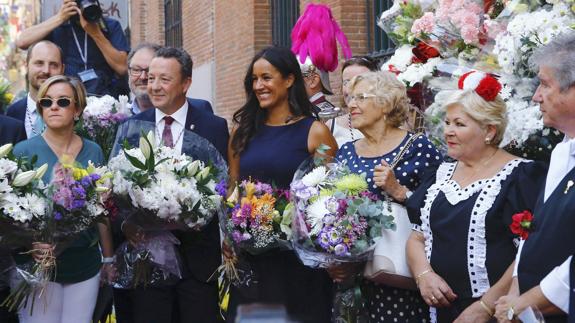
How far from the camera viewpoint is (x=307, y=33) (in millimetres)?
7270

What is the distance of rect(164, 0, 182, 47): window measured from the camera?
1984cm

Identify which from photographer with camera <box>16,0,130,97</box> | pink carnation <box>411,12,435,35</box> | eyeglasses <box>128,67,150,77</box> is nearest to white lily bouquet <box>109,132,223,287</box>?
pink carnation <box>411,12,435,35</box>

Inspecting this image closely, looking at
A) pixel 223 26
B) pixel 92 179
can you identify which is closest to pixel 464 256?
pixel 92 179

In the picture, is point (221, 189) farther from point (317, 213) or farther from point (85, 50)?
point (85, 50)

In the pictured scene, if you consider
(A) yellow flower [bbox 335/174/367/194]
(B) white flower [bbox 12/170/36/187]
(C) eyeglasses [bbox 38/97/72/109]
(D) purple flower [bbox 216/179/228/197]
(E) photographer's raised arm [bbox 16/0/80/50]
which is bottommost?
(D) purple flower [bbox 216/179/228/197]

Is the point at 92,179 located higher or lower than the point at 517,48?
lower

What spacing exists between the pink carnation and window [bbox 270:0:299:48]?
7.50 m

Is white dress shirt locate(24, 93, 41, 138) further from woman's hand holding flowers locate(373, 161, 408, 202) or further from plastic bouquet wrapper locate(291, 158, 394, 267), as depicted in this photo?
woman's hand holding flowers locate(373, 161, 408, 202)

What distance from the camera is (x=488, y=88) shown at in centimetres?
433

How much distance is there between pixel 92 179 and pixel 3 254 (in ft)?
2.13

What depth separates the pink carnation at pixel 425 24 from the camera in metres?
5.41

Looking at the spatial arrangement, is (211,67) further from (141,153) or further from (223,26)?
(141,153)

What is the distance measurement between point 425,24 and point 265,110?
110 centimetres

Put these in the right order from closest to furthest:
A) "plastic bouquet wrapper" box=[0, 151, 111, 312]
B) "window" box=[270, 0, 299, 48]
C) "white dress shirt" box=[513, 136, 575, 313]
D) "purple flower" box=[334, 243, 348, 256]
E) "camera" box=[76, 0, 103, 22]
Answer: "white dress shirt" box=[513, 136, 575, 313] < "purple flower" box=[334, 243, 348, 256] < "plastic bouquet wrapper" box=[0, 151, 111, 312] < "camera" box=[76, 0, 103, 22] < "window" box=[270, 0, 299, 48]
